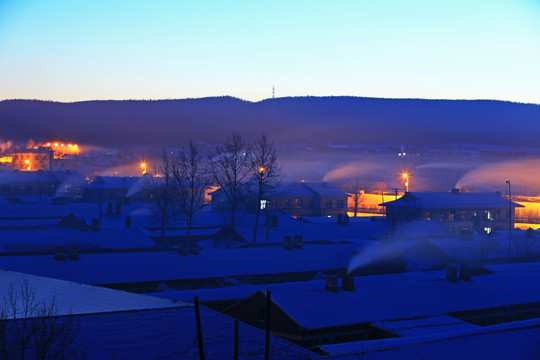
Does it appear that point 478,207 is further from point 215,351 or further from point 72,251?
point 215,351

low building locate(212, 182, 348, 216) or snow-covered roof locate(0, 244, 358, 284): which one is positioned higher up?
low building locate(212, 182, 348, 216)

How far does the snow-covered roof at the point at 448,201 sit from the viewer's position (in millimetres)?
44781

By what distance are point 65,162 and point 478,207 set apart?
81.4 m

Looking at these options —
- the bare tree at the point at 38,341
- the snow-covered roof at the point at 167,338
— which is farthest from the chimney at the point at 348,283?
the bare tree at the point at 38,341

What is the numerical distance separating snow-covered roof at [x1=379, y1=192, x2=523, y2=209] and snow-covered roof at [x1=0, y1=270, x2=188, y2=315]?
35.4 metres

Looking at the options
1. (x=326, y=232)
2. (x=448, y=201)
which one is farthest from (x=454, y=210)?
(x=326, y=232)

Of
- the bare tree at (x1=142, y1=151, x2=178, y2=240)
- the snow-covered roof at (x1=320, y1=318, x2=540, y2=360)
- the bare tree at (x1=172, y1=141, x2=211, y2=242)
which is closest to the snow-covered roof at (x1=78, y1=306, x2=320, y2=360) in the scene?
the snow-covered roof at (x1=320, y1=318, x2=540, y2=360)

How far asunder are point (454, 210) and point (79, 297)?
38.3 m

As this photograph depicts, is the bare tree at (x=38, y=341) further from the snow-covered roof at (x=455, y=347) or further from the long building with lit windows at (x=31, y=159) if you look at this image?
the long building with lit windows at (x=31, y=159)

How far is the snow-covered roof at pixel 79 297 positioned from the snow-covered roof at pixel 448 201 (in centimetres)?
3538

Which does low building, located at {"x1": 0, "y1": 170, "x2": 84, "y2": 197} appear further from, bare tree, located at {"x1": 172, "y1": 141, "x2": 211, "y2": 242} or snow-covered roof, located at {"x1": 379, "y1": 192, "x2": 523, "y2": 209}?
snow-covered roof, located at {"x1": 379, "y1": 192, "x2": 523, "y2": 209}

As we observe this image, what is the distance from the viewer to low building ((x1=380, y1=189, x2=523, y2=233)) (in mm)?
44531

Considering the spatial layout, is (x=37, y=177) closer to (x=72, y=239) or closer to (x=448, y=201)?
(x=72, y=239)

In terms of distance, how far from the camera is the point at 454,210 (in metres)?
45.2
